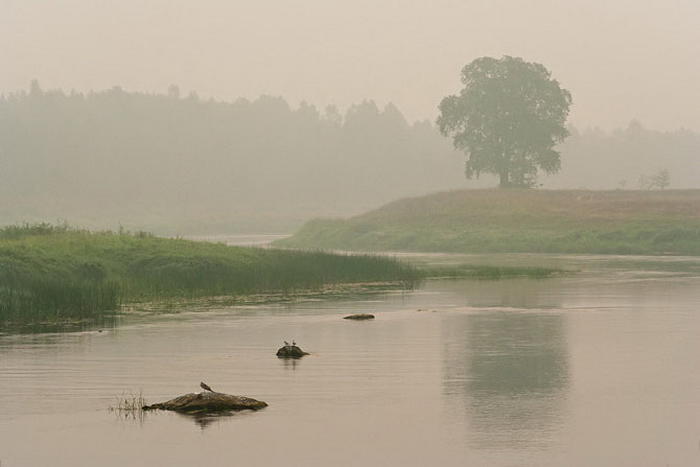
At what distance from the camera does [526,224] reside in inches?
4215

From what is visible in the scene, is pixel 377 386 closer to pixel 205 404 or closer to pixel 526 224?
pixel 205 404

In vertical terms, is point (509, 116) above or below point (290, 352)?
above

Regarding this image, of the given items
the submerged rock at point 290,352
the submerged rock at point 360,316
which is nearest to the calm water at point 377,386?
the submerged rock at point 290,352

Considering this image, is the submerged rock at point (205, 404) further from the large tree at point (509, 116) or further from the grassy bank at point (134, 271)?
the large tree at point (509, 116)

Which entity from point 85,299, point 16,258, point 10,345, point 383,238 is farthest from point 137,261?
point 383,238

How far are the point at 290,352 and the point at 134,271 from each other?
21489 millimetres

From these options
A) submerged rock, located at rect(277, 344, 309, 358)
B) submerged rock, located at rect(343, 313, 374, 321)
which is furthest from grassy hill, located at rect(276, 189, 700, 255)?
submerged rock, located at rect(277, 344, 309, 358)

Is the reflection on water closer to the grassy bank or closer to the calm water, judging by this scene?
the calm water

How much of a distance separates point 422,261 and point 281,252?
19943mm

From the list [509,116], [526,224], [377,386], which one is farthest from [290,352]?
[509,116]

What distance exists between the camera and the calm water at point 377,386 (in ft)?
66.9

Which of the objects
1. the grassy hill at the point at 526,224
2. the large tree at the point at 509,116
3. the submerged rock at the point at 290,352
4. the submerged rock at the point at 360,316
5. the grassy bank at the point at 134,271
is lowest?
the submerged rock at the point at 290,352

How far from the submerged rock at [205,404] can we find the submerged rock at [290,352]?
22.6ft

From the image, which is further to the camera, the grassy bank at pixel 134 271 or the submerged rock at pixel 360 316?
the grassy bank at pixel 134 271
